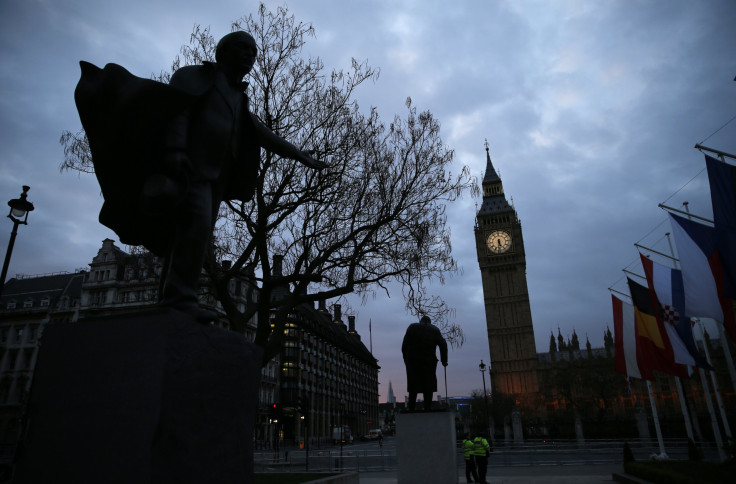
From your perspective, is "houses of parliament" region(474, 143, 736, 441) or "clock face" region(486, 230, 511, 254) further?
"clock face" region(486, 230, 511, 254)

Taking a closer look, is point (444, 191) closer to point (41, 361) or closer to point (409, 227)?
point (409, 227)

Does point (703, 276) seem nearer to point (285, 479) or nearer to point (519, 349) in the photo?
point (285, 479)

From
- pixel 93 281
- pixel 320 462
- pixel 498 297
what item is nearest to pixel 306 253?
pixel 320 462

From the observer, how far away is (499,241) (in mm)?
109875

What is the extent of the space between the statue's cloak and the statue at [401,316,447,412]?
970cm

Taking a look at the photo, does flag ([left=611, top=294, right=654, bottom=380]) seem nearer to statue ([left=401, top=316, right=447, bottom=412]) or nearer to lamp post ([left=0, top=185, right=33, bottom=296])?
statue ([left=401, top=316, right=447, bottom=412])

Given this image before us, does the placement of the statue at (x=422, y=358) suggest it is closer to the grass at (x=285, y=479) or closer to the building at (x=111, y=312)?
the grass at (x=285, y=479)

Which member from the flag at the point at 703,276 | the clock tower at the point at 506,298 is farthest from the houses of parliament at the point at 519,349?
the flag at the point at 703,276

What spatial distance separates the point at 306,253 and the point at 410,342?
4117 mm

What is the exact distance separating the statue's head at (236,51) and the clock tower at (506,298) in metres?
103

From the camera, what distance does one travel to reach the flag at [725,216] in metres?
12.2

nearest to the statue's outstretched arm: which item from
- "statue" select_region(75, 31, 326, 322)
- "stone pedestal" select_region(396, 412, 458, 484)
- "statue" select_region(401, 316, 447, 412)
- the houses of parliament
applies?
"statue" select_region(75, 31, 326, 322)

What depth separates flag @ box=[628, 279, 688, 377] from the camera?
19094 millimetres

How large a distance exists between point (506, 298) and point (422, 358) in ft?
335
